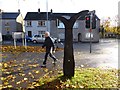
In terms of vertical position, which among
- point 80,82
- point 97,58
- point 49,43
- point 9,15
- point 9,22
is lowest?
point 97,58

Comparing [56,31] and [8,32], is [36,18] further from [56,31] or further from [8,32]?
[8,32]

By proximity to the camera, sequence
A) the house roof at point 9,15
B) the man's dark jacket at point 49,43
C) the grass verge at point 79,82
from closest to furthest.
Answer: the grass verge at point 79,82
the man's dark jacket at point 49,43
the house roof at point 9,15

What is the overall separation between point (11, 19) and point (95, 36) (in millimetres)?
23869

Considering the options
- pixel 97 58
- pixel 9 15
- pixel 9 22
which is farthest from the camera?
pixel 9 15

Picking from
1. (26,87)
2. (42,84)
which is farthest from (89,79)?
(26,87)

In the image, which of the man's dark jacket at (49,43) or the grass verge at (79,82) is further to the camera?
the man's dark jacket at (49,43)

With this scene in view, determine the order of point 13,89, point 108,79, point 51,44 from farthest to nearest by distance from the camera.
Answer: point 51,44 < point 108,79 < point 13,89

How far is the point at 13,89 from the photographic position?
7.03 m

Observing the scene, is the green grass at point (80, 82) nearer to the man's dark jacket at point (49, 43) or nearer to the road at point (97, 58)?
the man's dark jacket at point (49, 43)

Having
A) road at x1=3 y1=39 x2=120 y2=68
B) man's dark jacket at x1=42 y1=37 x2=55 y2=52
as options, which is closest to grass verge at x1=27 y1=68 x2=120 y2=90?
man's dark jacket at x1=42 y1=37 x2=55 y2=52

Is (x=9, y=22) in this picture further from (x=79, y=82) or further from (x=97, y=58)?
(x=79, y=82)

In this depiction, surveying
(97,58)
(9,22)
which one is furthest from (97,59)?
(9,22)

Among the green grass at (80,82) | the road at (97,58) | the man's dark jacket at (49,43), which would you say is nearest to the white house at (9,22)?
the road at (97,58)

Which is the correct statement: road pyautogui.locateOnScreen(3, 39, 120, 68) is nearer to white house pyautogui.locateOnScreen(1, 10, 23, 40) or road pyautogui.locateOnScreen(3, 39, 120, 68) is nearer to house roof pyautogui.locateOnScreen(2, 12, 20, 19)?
white house pyautogui.locateOnScreen(1, 10, 23, 40)
